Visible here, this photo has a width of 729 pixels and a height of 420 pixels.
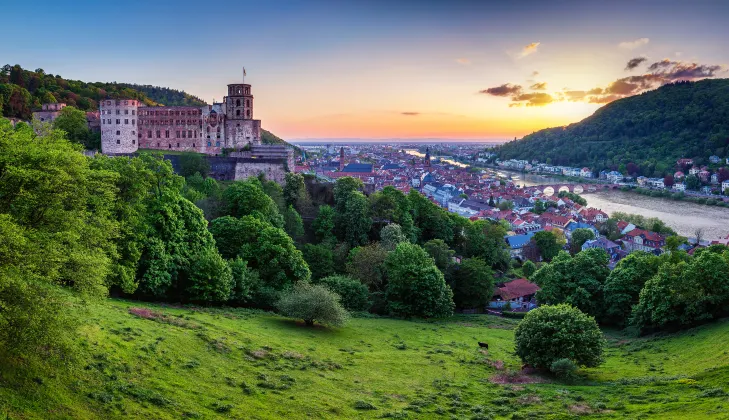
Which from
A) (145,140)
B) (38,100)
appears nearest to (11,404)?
(145,140)

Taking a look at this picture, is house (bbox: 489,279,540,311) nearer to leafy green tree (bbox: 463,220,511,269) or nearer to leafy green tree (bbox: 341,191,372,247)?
leafy green tree (bbox: 463,220,511,269)

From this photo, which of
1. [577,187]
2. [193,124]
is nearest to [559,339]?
[193,124]

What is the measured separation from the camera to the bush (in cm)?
2541

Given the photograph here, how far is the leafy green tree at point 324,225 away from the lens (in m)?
49.3

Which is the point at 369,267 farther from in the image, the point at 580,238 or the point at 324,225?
the point at 580,238

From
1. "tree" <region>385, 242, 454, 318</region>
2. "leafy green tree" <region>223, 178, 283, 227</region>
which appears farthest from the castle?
"tree" <region>385, 242, 454, 318</region>

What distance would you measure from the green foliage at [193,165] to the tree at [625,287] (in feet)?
119

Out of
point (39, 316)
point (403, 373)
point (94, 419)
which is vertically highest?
point (39, 316)

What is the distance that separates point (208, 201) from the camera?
43.2 metres

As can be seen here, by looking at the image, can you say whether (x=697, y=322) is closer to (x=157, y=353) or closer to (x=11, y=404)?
(x=157, y=353)

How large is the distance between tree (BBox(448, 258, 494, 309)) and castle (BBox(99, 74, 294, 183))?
Answer: 21.0 metres

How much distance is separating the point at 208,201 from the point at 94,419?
97.3 feet

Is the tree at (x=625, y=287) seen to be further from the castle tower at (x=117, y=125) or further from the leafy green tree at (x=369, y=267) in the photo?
the castle tower at (x=117, y=125)

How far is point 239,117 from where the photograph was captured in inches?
2382
